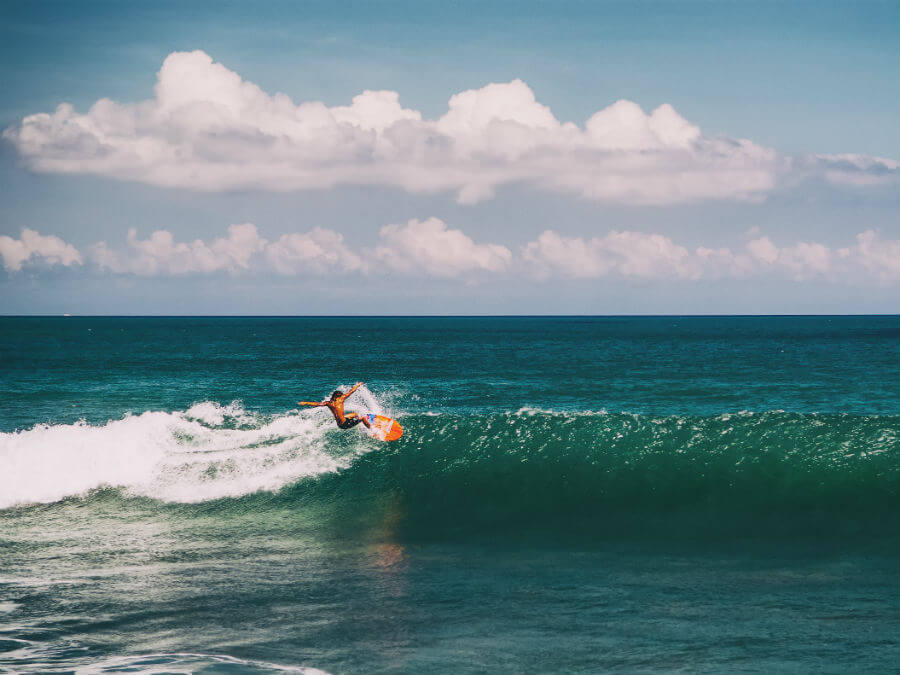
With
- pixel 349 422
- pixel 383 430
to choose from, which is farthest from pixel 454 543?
pixel 383 430

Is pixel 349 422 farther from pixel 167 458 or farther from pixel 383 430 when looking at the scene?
pixel 167 458

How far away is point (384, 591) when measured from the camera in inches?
484

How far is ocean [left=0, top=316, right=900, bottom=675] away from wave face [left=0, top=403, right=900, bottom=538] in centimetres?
8

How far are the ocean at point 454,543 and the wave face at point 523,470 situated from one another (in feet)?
0.26

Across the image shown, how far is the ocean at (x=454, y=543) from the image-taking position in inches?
400

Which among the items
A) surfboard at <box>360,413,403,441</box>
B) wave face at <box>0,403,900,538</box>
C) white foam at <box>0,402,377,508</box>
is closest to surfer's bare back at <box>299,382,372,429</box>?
wave face at <box>0,403,900,538</box>

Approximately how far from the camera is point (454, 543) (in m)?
15.4

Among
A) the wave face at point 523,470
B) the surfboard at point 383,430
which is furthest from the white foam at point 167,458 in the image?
the surfboard at point 383,430

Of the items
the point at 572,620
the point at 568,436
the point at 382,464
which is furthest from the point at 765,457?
the point at 572,620

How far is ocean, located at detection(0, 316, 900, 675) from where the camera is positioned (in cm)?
1016

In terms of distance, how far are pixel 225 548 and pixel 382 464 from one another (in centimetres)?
660

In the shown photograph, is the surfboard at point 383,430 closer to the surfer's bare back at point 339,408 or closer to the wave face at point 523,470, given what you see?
the wave face at point 523,470

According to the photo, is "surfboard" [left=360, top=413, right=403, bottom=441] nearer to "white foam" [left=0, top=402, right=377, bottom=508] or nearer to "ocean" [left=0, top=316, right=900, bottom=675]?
"ocean" [left=0, top=316, right=900, bottom=675]

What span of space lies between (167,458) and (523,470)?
9724 millimetres
